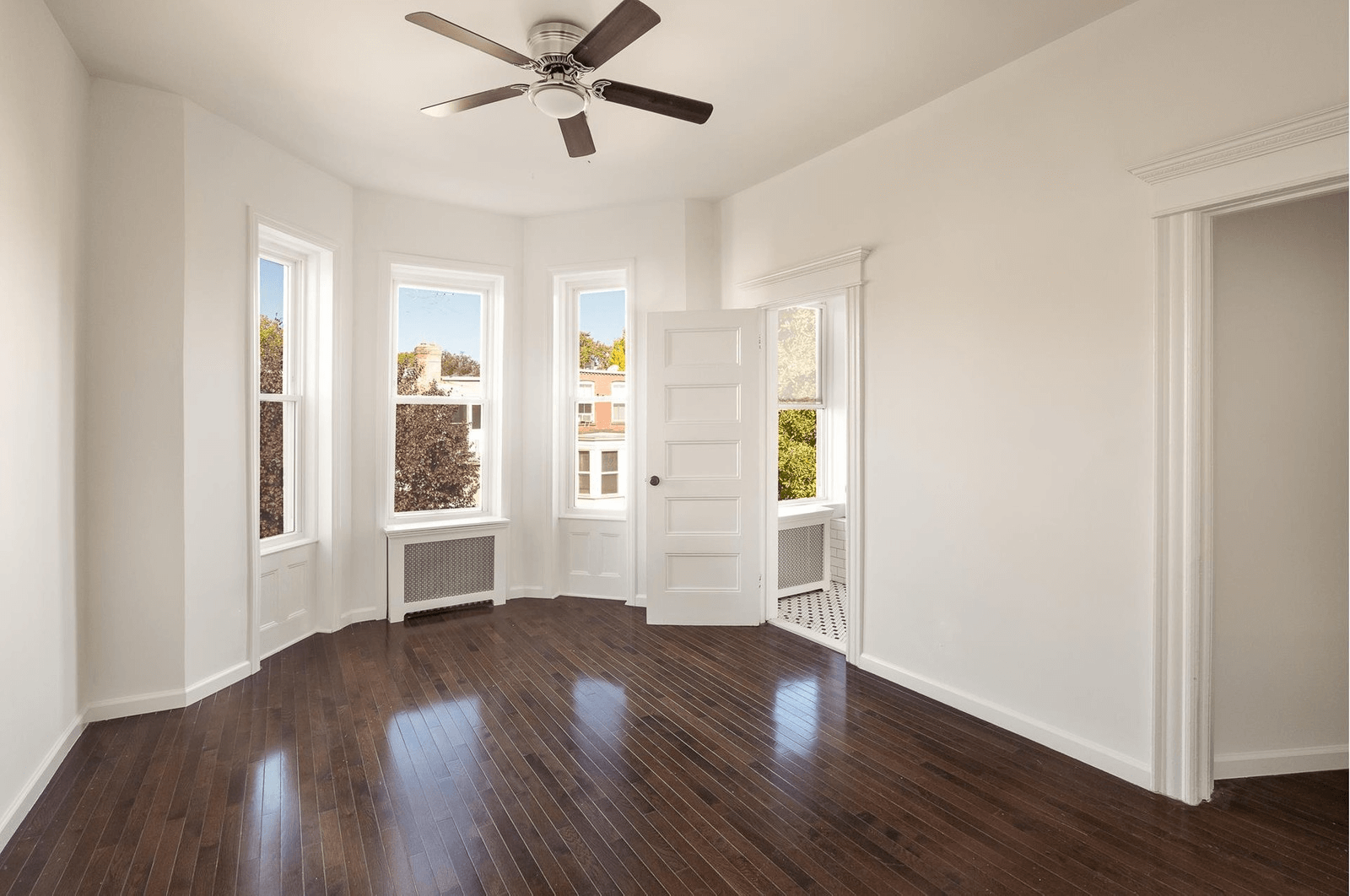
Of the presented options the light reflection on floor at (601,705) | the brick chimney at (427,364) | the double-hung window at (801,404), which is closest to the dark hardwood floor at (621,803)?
the light reflection on floor at (601,705)

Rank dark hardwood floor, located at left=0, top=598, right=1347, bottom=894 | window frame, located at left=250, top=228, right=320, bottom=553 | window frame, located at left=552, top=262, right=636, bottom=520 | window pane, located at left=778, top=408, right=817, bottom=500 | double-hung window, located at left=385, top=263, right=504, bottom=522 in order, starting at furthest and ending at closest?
window pane, located at left=778, top=408, right=817, bottom=500, window frame, located at left=552, top=262, right=636, bottom=520, double-hung window, located at left=385, top=263, right=504, bottom=522, window frame, located at left=250, top=228, right=320, bottom=553, dark hardwood floor, located at left=0, top=598, right=1347, bottom=894

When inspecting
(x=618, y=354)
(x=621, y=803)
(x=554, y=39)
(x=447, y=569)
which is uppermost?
(x=554, y=39)

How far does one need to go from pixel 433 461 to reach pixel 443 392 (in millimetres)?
534

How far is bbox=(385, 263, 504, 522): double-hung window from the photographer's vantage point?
16.8ft

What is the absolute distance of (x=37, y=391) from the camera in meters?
2.64

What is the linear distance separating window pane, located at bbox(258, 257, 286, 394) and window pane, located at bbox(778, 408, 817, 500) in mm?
3894

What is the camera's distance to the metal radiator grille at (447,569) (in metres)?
5.01

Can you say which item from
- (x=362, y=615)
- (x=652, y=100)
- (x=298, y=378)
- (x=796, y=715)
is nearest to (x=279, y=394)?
(x=298, y=378)

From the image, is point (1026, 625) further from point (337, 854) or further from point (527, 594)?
point (527, 594)

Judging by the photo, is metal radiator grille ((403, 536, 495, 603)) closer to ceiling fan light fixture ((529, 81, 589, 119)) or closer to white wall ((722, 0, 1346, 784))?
white wall ((722, 0, 1346, 784))

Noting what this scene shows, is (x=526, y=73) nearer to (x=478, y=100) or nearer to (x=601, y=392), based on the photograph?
(x=478, y=100)

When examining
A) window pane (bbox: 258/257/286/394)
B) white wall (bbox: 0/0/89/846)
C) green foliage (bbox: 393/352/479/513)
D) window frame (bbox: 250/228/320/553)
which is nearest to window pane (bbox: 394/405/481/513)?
green foliage (bbox: 393/352/479/513)

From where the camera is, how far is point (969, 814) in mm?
2465

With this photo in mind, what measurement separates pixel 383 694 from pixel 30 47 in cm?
311
